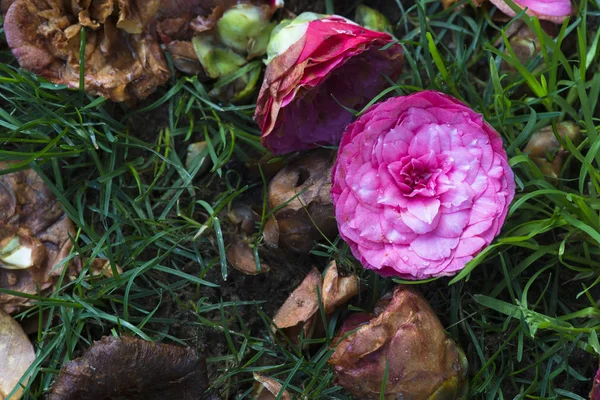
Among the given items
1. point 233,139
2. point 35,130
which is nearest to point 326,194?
point 233,139

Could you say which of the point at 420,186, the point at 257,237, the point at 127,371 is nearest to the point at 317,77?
the point at 420,186

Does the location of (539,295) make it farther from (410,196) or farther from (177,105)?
(177,105)

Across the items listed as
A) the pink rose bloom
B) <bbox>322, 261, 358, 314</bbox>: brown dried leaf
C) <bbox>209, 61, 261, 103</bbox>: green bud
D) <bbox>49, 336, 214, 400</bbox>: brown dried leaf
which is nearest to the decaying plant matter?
<bbox>322, 261, 358, 314</bbox>: brown dried leaf

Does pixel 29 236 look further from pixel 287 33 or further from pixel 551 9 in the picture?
pixel 551 9

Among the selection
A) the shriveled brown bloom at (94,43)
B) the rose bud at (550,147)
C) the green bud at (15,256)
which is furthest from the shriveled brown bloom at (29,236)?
the rose bud at (550,147)

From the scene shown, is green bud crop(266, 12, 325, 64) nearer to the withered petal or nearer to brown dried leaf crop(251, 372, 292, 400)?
the withered petal

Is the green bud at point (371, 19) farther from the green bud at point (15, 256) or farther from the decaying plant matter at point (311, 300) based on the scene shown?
the green bud at point (15, 256)

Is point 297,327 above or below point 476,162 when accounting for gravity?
below
